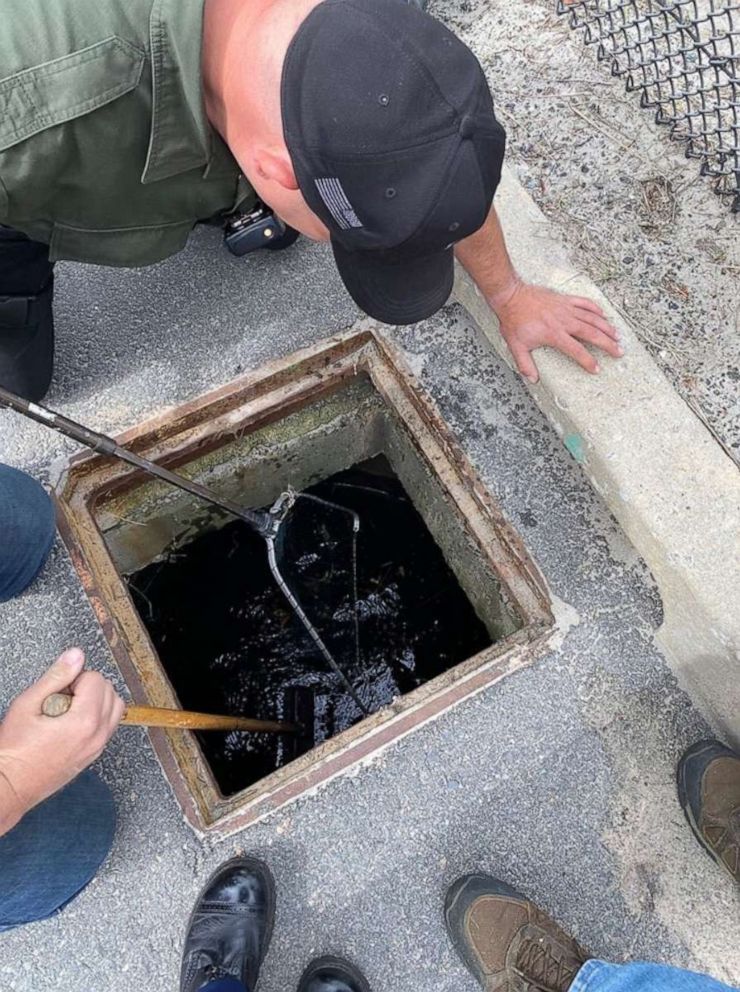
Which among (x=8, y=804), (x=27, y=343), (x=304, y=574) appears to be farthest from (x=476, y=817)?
(x=27, y=343)

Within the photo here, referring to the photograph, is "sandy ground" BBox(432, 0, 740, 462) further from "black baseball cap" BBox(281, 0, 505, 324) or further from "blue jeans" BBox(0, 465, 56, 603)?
"blue jeans" BBox(0, 465, 56, 603)

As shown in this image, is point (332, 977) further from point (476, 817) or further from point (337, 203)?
point (337, 203)

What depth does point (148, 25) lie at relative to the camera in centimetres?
140

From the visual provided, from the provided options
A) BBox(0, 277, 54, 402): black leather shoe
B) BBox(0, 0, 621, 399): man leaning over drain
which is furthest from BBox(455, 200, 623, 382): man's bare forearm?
BBox(0, 277, 54, 402): black leather shoe

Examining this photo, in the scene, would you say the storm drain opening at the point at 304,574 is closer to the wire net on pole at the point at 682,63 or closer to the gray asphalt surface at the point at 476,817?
the gray asphalt surface at the point at 476,817

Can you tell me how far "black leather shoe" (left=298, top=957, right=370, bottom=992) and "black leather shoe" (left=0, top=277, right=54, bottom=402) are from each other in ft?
5.64

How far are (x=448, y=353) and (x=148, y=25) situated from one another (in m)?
1.19

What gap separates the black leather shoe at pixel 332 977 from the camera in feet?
5.70

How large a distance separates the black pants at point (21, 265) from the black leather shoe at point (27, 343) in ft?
0.08

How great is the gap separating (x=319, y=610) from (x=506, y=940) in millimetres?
1399

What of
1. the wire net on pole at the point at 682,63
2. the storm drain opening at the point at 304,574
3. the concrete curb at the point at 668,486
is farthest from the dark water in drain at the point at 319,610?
the wire net on pole at the point at 682,63

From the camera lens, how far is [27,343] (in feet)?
6.89

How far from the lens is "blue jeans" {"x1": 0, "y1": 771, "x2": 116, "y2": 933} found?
155 centimetres

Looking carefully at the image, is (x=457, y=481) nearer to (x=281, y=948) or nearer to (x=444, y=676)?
(x=444, y=676)
